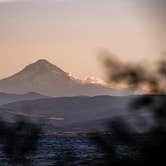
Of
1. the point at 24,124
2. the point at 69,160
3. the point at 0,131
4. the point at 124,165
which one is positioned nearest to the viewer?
the point at 124,165

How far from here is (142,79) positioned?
373 inches

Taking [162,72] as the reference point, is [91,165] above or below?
below

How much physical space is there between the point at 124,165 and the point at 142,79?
1310 mm

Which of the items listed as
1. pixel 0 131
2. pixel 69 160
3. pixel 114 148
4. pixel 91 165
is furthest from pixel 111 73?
pixel 0 131

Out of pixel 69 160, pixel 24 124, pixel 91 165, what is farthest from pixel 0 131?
pixel 91 165

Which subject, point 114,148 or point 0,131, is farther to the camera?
point 0,131

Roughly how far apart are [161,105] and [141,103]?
0.26 metres

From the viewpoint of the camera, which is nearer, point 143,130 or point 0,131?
point 143,130

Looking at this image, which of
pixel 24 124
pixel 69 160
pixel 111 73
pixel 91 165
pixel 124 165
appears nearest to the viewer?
pixel 111 73

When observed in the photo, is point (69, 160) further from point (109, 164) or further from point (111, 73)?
point (111, 73)

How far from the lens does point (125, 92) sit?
927 centimetres

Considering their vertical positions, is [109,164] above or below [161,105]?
below

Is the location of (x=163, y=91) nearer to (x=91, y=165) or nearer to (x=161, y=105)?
(x=161, y=105)

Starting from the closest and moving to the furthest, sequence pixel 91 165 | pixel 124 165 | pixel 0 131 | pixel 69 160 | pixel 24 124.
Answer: pixel 124 165 < pixel 91 165 < pixel 69 160 < pixel 0 131 < pixel 24 124
